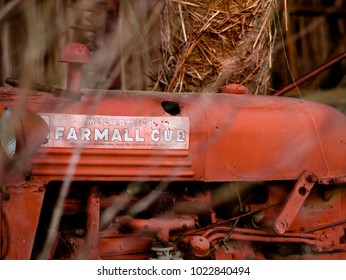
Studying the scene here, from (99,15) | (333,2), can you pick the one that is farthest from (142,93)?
(333,2)

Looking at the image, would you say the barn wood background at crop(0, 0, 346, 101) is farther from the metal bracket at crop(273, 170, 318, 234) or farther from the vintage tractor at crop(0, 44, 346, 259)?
Answer: the metal bracket at crop(273, 170, 318, 234)

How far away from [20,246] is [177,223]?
0.73 m

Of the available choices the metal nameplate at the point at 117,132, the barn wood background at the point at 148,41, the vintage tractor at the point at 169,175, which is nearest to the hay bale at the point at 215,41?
the barn wood background at the point at 148,41

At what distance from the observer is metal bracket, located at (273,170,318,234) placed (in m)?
3.14

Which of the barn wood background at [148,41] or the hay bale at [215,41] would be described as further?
the barn wood background at [148,41]

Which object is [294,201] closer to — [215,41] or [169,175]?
[169,175]

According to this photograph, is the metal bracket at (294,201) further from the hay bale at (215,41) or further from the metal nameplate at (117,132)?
the hay bale at (215,41)

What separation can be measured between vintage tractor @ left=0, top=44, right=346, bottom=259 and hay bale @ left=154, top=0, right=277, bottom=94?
18.1 inches

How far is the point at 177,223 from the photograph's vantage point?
10.1ft

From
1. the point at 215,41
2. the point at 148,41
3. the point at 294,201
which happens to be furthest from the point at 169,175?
the point at 148,41

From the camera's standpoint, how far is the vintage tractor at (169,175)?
277 centimetres

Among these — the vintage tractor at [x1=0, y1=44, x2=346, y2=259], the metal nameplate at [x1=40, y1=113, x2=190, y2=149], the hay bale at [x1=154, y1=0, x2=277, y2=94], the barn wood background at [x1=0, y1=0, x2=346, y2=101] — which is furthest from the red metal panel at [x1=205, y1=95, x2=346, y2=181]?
the barn wood background at [x1=0, y1=0, x2=346, y2=101]

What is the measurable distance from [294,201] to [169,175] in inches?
25.3
